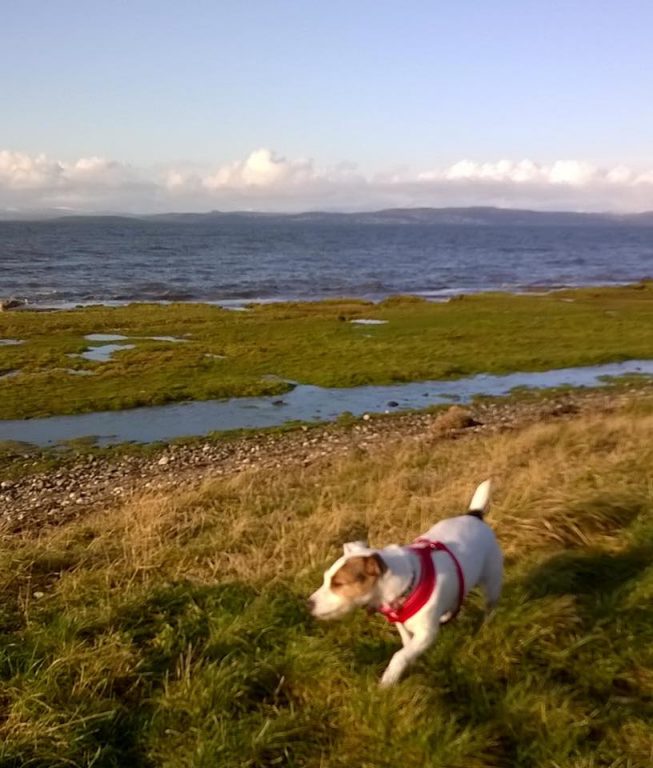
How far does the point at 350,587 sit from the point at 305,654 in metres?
0.59

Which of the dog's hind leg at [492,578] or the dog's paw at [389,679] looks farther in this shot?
the dog's hind leg at [492,578]

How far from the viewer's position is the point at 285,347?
30.6m

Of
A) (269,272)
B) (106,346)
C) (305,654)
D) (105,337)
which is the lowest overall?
(269,272)

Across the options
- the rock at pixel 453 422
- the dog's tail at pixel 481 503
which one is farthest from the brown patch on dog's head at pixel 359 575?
the rock at pixel 453 422

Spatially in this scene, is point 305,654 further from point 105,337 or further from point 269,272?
point 269,272

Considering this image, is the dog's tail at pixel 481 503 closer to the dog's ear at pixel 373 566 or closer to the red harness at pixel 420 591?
the red harness at pixel 420 591

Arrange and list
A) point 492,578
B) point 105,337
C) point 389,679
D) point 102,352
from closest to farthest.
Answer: point 389,679 < point 492,578 < point 102,352 < point 105,337

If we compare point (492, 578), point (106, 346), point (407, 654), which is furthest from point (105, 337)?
point (407, 654)

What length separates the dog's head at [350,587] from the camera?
15.5ft

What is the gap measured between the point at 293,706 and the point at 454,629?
125 centimetres

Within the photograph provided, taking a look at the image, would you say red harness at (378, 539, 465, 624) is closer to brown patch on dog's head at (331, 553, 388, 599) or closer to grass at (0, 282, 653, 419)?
brown patch on dog's head at (331, 553, 388, 599)

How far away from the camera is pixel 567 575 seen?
6.09 meters

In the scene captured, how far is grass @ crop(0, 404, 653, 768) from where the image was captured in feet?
13.9

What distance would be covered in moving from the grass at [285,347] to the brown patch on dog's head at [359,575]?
17731 millimetres
